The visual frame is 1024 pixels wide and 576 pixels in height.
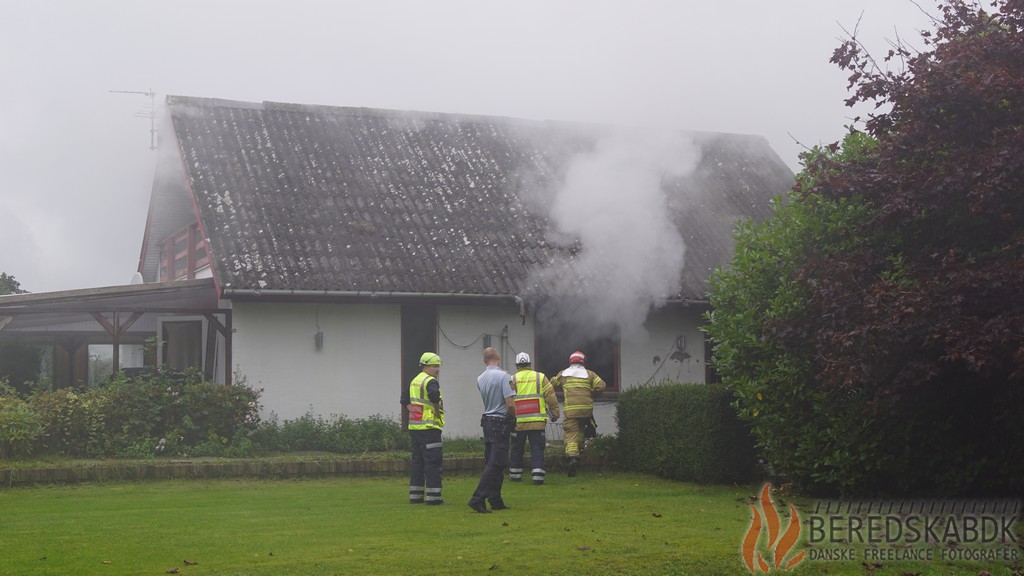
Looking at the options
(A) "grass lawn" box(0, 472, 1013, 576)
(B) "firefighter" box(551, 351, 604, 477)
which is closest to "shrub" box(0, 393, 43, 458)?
(A) "grass lawn" box(0, 472, 1013, 576)

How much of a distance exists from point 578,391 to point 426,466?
4.00 m

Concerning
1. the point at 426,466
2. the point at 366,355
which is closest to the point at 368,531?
the point at 426,466

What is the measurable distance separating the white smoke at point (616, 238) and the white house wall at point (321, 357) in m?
2.95

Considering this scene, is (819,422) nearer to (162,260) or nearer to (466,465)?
(466,465)

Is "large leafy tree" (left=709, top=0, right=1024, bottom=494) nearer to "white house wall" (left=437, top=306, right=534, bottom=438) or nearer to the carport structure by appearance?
"white house wall" (left=437, top=306, right=534, bottom=438)

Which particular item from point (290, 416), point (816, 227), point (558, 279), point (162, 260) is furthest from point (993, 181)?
point (162, 260)

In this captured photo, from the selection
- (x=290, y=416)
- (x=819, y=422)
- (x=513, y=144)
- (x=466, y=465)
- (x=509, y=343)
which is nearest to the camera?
(x=819, y=422)

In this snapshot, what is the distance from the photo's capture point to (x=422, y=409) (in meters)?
12.1

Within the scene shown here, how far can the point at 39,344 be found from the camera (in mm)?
24328

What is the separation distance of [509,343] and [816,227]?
302 inches

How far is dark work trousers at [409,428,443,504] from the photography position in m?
12.0

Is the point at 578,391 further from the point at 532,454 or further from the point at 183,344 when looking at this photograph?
the point at 183,344

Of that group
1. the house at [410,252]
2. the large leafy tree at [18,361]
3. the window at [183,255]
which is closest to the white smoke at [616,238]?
the house at [410,252]

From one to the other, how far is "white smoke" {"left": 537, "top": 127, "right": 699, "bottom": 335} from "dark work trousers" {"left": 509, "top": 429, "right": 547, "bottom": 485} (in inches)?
179
